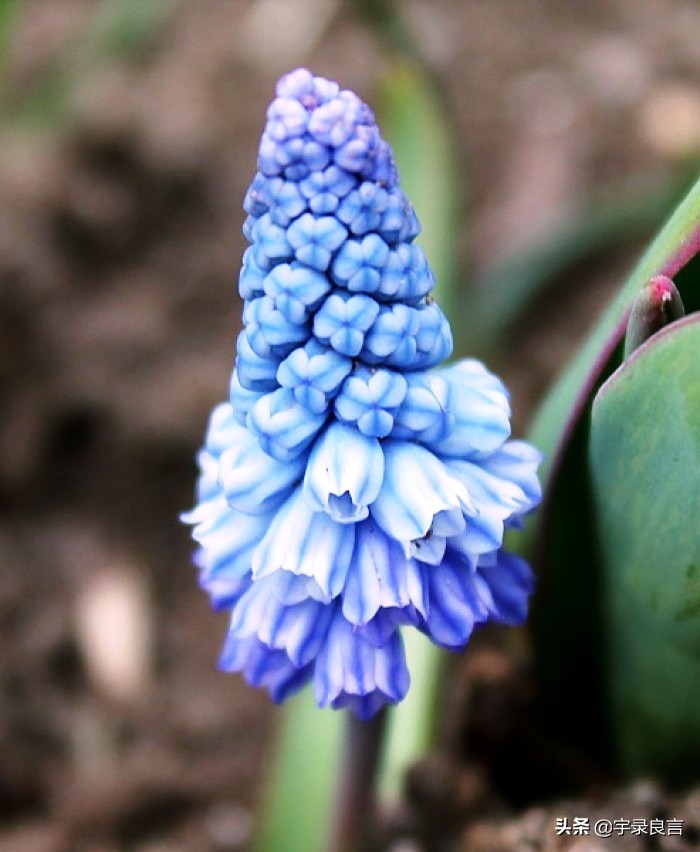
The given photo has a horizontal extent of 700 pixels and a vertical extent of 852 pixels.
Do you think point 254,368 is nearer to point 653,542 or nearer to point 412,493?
point 412,493

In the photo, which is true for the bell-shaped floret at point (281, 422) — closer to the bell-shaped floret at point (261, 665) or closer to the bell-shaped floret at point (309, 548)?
the bell-shaped floret at point (309, 548)

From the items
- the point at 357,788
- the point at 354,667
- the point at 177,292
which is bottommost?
the point at 357,788

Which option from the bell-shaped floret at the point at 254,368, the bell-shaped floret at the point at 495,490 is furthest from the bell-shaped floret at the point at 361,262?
the bell-shaped floret at the point at 495,490

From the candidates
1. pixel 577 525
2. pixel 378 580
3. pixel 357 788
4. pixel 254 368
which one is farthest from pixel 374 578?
pixel 357 788

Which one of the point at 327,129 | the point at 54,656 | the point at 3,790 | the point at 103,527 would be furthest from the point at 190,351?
the point at 327,129

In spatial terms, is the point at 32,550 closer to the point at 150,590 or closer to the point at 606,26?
the point at 150,590

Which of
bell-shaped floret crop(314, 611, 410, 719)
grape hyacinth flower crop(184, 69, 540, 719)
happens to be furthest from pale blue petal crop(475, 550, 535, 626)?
bell-shaped floret crop(314, 611, 410, 719)
